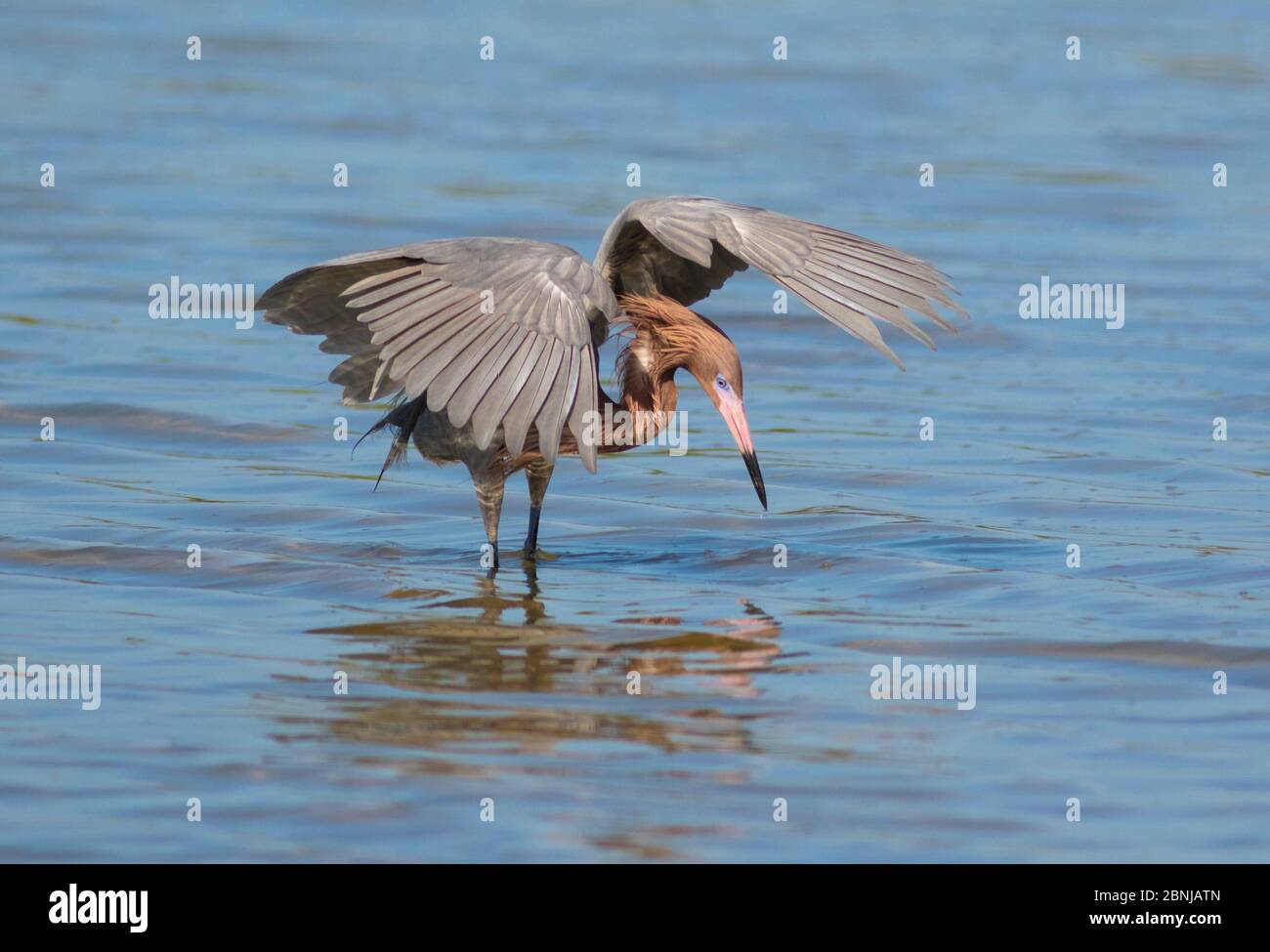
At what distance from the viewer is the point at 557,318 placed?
23.4 feet

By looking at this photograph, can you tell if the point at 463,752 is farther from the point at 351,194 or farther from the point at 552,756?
the point at 351,194

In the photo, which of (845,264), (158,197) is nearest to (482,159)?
(158,197)

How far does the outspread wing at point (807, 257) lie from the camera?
757cm

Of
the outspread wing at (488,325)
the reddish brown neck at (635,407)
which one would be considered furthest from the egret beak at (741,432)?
the outspread wing at (488,325)

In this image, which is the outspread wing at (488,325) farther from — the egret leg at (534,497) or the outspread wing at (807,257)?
the egret leg at (534,497)

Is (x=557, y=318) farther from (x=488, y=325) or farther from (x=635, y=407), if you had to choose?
(x=635, y=407)

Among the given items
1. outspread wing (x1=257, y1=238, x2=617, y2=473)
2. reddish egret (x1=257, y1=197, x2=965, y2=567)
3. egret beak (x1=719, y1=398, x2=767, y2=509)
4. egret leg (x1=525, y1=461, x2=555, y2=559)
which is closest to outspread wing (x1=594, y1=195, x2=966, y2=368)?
reddish egret (x1=257, y1=197, x2=965, y2=567)

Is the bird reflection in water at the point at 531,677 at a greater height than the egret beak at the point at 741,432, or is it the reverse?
the egret beak at the point at 741,432

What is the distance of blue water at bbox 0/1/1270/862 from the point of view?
5828mm

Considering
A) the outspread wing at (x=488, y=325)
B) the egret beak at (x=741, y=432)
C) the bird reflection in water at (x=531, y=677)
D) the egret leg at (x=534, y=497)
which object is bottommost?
the bird reflection in water at (x=531, y=677)

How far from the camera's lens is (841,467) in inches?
404

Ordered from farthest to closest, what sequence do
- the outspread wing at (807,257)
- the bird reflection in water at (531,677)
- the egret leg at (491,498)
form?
the egret leg at (491,498) < the outspread wing at (807,257) < the bird reflection in water at (531,677)

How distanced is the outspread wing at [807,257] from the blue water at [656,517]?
4.01ft

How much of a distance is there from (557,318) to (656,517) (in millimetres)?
2501
